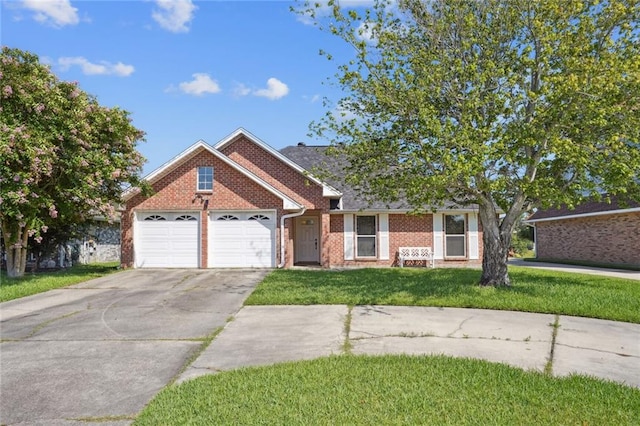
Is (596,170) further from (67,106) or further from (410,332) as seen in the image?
(67,106)

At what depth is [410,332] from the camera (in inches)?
285

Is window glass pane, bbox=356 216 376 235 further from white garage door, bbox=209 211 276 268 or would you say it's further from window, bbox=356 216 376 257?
white garage door, bbox=209 211 276 268

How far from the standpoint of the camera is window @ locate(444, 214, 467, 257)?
2022 cm

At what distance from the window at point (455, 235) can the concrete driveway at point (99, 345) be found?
35.4 ft

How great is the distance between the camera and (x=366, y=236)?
20.2m

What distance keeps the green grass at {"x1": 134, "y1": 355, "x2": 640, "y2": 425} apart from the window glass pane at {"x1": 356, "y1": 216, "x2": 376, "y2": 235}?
581 inches

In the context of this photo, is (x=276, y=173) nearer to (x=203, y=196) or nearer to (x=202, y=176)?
(x=202, y=176)

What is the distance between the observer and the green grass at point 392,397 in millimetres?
4020

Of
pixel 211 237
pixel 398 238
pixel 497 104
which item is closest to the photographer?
pixel 497 104

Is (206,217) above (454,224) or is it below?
above

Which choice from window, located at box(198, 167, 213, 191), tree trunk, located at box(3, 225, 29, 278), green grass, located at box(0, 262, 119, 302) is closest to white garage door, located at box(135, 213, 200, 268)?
window, located at box(198, 167, 213, 191)

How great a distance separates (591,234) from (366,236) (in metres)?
12.3

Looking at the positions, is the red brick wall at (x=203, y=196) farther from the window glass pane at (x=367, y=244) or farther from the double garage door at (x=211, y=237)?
the window glass pane at (x=367, y=244)

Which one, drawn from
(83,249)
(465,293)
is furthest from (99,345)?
(83,249)
